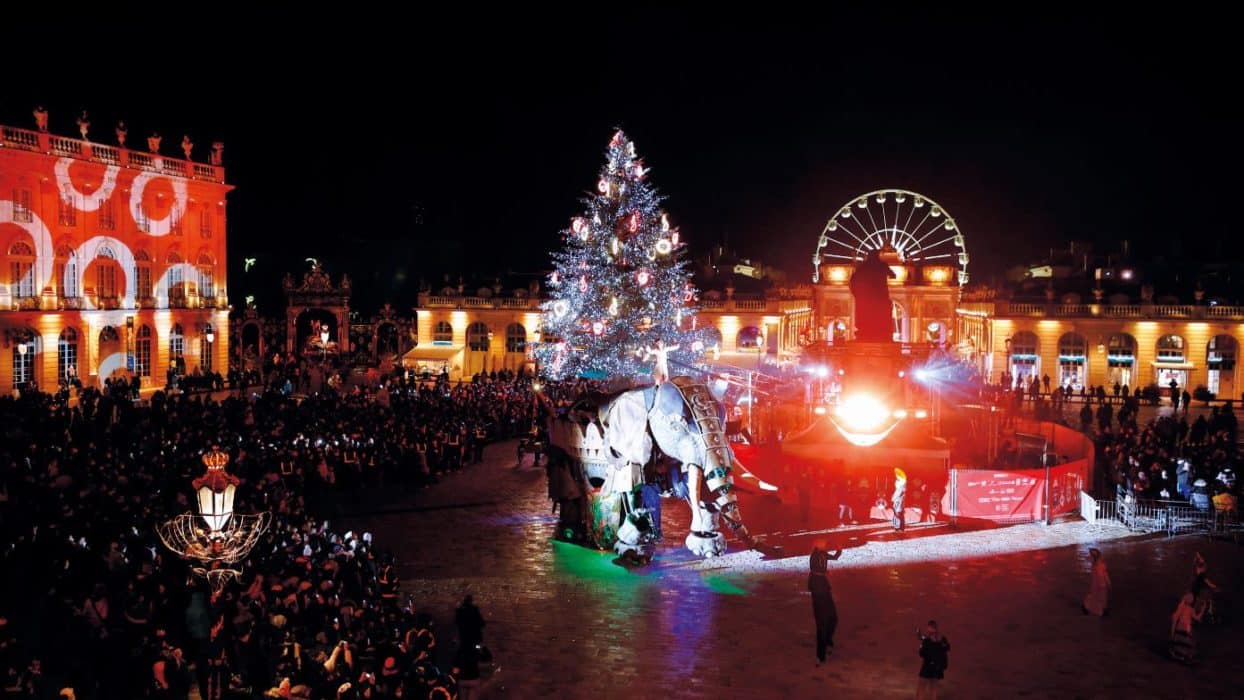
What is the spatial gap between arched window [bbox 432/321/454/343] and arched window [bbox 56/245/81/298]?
16700mm

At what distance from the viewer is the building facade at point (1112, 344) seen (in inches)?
1831

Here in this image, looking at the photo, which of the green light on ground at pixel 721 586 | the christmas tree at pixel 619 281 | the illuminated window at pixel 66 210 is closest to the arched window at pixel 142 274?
the illuminated window at pixel 66 210

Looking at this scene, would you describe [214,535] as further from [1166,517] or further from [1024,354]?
[1024,354]

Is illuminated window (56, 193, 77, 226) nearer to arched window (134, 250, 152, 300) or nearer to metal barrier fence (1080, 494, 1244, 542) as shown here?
arched window (134, 250, 152, 300)

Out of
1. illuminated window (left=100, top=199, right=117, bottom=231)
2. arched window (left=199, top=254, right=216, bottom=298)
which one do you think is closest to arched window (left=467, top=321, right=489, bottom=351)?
A: arched window (left=199, top=254, right=216, bottom=298)

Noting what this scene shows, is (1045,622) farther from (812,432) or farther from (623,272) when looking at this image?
(623,272)

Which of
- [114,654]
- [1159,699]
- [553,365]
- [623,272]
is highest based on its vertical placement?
[623,272]

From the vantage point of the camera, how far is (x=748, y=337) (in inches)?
2035

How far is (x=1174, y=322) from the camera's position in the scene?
154 feet

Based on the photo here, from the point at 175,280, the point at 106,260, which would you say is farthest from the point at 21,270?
the point at 175,280

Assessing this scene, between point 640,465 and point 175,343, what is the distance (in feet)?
115

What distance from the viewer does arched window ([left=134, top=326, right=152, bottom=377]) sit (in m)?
44.7

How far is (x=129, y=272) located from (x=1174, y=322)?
1742 inches

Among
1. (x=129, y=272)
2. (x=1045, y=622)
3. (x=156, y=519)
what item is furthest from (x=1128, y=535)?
(x=129, y=272)
